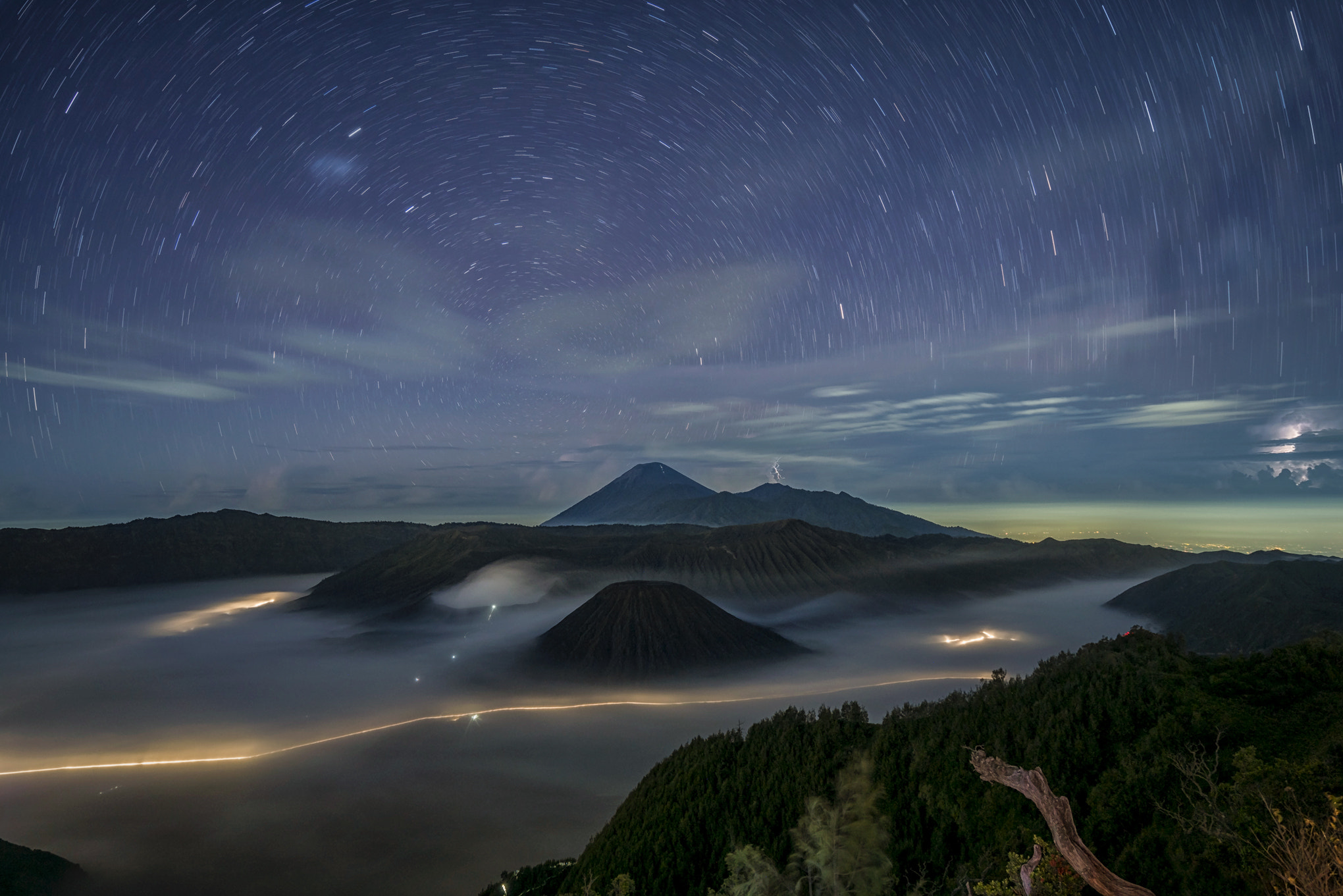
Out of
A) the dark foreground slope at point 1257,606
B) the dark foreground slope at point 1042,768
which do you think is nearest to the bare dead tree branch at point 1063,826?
the dark foreground slope at point 1042,768

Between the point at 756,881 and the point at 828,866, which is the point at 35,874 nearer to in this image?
the point at 756,881

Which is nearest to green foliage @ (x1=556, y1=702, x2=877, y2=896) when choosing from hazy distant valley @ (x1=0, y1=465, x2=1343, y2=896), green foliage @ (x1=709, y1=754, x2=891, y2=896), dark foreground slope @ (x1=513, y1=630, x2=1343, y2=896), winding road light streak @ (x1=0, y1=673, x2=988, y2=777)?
dark foreground slope @ (x1=513, y1=630, x2=1343, y2=896)

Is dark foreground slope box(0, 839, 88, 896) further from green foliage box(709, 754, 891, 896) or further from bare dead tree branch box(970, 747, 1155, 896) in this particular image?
bare dead tree branch box(970, 747, 1155, 896)

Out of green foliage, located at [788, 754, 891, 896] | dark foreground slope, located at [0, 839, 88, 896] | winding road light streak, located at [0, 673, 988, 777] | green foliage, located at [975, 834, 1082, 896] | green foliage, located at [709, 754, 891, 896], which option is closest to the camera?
green foliage, located at [975, 834, 1082, 896]

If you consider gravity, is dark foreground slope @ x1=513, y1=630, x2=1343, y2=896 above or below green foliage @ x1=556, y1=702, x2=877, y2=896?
above

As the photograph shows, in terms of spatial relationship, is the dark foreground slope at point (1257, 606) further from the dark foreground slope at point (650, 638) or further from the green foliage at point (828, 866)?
the green foliage at point (828, 866)

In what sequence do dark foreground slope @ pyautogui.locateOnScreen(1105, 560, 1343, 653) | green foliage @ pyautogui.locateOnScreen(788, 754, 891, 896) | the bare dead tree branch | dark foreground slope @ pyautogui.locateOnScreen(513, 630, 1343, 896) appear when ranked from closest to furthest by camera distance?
1. the bare dead tree branch
2. green foliage @ pyautogui.locateOnScreen(788, 754, 891, 896)
3. dark foreground slope @ pyautogui.locateOnScreen(513, 630, 1343, 896)
4. dark foreground slope @ pyautogui.locateOnScreen(1105, 560, 1343, 653)

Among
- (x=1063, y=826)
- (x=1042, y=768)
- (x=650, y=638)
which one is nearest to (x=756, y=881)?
(x=1063, y=826)

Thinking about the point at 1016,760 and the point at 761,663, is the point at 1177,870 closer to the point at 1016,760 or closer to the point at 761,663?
the point at 1016,760
